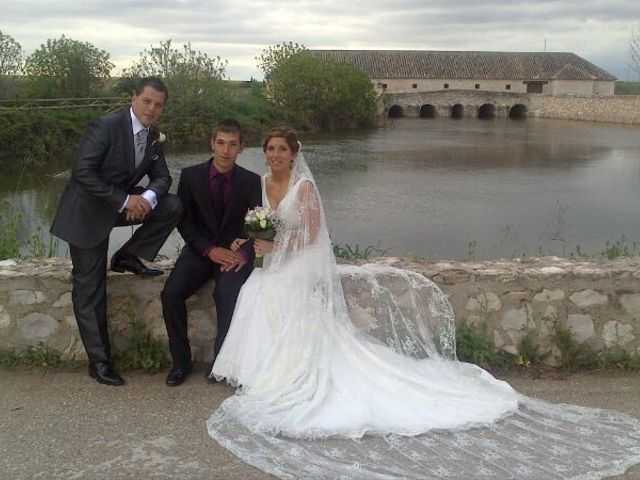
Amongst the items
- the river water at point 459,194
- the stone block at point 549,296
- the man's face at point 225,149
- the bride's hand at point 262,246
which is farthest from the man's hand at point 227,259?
the river water at point 459,194

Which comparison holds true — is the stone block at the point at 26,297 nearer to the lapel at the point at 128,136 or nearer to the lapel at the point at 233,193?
the lapel at the point at 128,136

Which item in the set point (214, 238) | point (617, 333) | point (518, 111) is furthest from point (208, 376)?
point (518, 111)

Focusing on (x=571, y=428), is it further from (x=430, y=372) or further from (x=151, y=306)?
(x=151, y=306)

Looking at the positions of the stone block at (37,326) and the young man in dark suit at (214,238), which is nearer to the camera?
the young man in dark suit at (214,238)

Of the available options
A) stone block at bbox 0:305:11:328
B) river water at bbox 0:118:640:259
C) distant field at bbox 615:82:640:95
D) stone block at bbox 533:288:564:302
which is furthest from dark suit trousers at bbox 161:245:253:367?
distant field at bbox 615:82:640:95

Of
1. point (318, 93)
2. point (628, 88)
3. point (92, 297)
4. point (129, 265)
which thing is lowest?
point (92, 297)

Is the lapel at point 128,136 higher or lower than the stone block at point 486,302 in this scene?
higher

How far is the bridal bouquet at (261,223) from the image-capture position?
3.76 meters

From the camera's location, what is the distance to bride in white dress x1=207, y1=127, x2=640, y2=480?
287cm

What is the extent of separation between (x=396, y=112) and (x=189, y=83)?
87.0 feet

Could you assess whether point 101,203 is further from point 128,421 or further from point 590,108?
point 590,108

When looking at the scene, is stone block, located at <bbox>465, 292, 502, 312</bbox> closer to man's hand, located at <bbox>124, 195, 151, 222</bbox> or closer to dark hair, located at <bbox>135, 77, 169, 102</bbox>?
man's hand, located at <bbox>124, 195, 151, 222</bbox>

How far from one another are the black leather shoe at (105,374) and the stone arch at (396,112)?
52.3m

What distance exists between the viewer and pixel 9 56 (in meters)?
30.6
